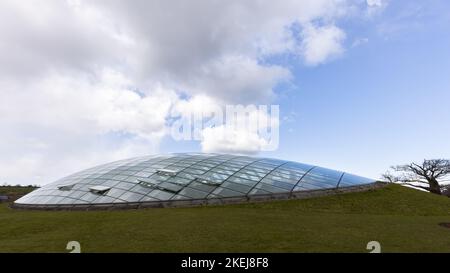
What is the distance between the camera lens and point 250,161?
34.9 meters

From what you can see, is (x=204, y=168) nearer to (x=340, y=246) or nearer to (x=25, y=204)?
(x=25, y=204)

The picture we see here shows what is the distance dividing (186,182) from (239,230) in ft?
45.8

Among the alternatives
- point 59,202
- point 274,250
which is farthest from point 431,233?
point 59,202

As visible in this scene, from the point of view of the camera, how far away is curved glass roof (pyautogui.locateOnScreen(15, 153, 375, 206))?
25219 millimetres

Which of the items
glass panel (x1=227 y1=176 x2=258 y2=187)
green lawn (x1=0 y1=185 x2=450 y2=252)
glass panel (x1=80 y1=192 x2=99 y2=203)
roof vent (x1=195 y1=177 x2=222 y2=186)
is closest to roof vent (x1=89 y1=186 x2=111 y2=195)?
glass panel (x1=80 y1=192 x2=99 y2=203)

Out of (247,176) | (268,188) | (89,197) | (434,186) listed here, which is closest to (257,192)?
(268,188)

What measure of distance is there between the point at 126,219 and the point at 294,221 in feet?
33.5

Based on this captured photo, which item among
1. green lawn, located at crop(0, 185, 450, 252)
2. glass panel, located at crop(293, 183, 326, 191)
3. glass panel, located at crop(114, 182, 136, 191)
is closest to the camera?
green lawn, located at crop(0, 185, 450, 252)

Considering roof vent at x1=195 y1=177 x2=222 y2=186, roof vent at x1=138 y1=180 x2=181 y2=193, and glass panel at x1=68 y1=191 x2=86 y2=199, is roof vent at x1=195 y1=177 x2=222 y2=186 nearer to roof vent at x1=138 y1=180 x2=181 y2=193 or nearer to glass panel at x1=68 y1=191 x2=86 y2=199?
roof vent at x1=138 y1=180 x2=181 y2=193

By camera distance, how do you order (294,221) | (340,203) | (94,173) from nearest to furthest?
(294,221) → (340,203) → (94,173)

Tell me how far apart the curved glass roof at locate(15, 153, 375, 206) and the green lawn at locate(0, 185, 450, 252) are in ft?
10.8

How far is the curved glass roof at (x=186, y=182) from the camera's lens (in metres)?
25.2

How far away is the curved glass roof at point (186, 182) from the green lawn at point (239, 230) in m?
3.29

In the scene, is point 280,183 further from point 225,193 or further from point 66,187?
point 66,187
